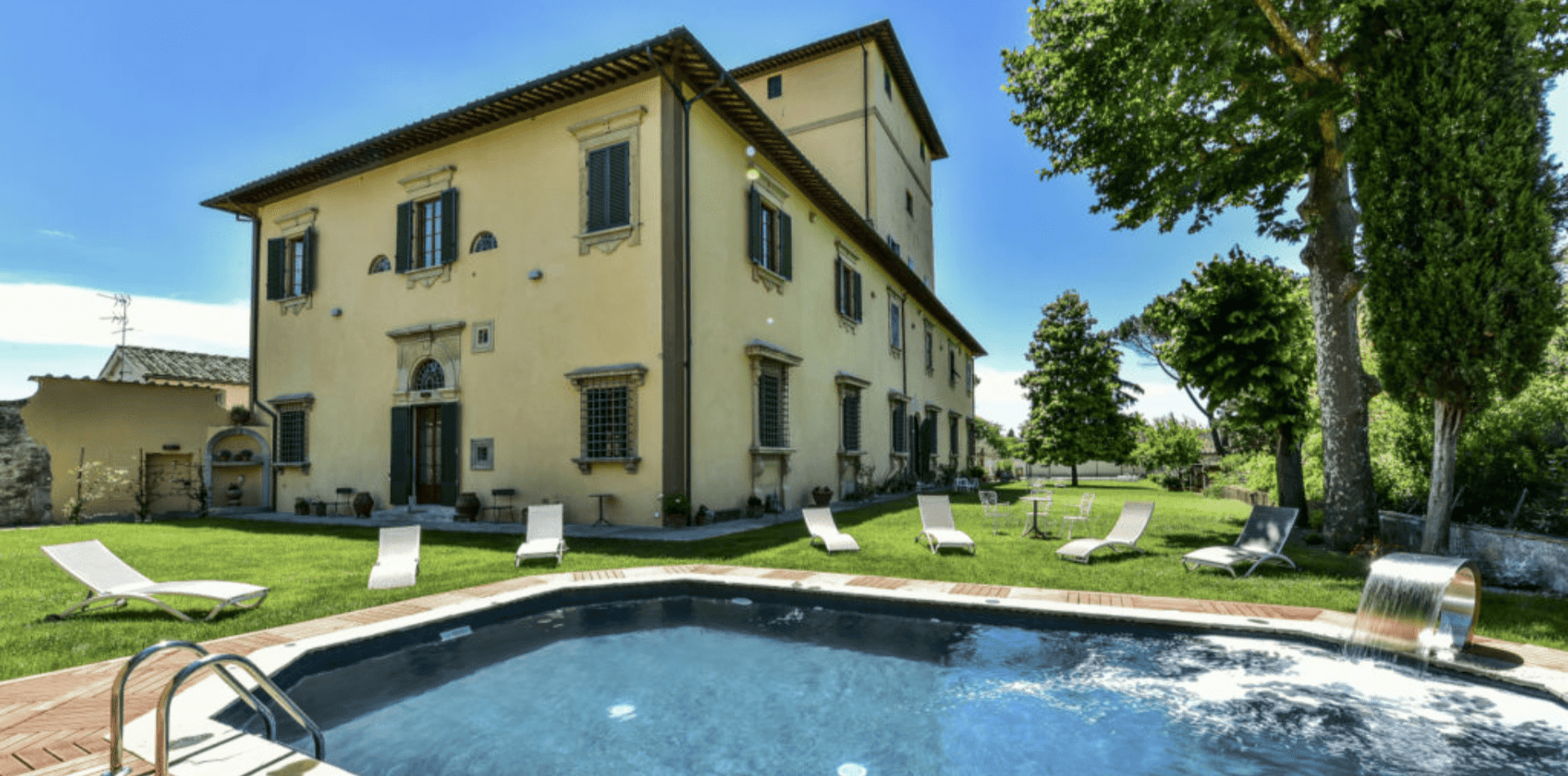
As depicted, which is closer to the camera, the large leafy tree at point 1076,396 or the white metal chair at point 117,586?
the white metal chair at point 117,586

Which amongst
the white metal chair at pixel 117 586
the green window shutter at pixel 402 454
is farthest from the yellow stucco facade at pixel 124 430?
the white metal chair at pixel 117 586

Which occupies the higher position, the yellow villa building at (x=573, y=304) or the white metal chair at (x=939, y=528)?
the yellow villa building at (x=573, y=304)

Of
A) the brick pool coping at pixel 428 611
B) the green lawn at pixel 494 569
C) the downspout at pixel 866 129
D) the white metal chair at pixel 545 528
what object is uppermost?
the downspout at pixel 866 129

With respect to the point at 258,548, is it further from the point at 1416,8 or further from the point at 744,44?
the point at 744,44

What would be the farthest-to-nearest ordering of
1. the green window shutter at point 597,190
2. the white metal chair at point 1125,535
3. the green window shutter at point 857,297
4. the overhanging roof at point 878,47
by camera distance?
the overhanging roof at point 878,47, the green window shutter at point 857,297, the green window shutter at point 597,190, the white metal chair at point 1125,535

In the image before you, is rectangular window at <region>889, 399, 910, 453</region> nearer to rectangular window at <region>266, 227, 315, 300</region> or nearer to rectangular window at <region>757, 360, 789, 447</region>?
rectangular window at <region>757, 360, 789, 447</region>

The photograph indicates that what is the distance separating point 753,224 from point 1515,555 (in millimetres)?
11772

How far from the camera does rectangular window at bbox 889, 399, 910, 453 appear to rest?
71.2 feet

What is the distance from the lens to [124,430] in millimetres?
16875

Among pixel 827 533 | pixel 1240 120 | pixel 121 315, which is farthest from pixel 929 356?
pixel 121 315

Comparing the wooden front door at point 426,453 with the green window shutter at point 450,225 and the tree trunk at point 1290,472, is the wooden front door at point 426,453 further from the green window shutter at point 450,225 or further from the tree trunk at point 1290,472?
the tree trunk at point 1290,472

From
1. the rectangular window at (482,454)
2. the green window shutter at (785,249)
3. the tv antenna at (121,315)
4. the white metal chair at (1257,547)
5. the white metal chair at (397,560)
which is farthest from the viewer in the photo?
the tv antenna at (121,315)

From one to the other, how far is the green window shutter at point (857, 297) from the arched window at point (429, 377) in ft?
34.4

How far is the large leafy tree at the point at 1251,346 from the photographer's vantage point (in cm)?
1066
